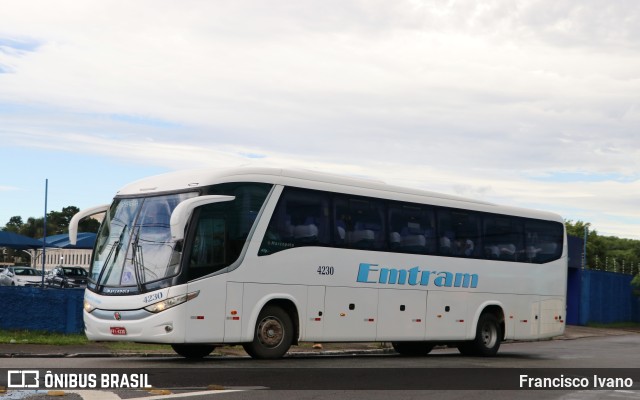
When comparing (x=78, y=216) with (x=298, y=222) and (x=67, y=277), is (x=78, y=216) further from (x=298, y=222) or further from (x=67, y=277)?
(x=67, y=277)

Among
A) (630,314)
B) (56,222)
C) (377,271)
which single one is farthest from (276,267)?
(56,222)

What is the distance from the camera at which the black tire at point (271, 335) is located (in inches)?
696

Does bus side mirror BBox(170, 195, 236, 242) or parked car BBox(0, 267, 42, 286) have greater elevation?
bus side mirror BBox(170, 195, 236, 242)

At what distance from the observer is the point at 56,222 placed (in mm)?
123438

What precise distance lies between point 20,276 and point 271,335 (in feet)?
124

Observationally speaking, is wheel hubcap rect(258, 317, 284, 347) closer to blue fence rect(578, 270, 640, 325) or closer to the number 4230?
the number 4230

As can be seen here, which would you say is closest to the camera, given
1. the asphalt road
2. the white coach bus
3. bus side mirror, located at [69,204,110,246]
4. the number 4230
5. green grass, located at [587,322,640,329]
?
the asphalt road

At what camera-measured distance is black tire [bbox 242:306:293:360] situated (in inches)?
696

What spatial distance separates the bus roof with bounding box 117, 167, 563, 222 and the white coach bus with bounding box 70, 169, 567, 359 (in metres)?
0.03

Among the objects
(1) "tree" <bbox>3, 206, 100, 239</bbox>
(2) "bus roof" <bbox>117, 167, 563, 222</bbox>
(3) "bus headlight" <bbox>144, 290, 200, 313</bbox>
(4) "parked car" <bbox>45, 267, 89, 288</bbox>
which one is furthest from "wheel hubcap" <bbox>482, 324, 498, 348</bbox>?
(1) "tree" <bbox>3, 206, 100, 239</bbox>

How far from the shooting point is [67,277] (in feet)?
172

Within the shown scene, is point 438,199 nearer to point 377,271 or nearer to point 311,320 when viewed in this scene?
point 377,271

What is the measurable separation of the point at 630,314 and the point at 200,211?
1801 inches

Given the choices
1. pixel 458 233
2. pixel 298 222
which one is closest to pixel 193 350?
pixel 298 222
